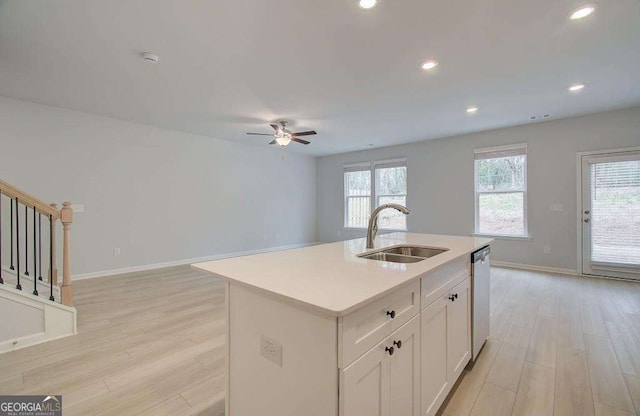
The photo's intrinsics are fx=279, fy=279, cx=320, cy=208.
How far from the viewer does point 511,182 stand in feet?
17.1

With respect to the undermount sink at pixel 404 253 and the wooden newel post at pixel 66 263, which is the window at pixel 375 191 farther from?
the wooden newel post at pixel 66 263

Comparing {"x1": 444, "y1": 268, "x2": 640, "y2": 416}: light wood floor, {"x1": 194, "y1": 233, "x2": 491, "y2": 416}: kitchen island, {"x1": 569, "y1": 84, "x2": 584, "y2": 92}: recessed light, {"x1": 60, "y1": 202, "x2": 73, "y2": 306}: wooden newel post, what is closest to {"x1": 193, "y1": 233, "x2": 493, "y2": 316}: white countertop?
{"x1": 194, "y1": 233, "x2": 491, "y2": 416}: kitchen island

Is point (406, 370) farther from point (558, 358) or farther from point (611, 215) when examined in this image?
point (611, 215)

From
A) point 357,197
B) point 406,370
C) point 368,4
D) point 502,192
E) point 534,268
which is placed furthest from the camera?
point 357,197

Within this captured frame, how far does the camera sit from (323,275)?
125 cm

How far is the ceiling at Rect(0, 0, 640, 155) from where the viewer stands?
211cm

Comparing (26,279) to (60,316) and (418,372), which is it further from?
(418,372)

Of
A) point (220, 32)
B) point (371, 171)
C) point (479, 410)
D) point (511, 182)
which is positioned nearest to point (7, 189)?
point (220, 32)

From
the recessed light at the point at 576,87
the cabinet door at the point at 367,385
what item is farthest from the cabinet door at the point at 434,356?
the recessed light at the point at 576,87

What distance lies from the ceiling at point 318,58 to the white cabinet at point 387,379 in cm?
220

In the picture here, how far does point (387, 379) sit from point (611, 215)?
5.33 m

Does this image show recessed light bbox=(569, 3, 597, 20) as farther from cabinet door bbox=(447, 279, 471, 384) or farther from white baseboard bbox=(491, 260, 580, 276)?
white baseboard bbox=(491, 260, 580, 276)

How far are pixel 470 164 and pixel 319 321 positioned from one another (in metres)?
5.72

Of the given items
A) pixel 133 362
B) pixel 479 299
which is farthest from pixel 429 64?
pixel 133 362
